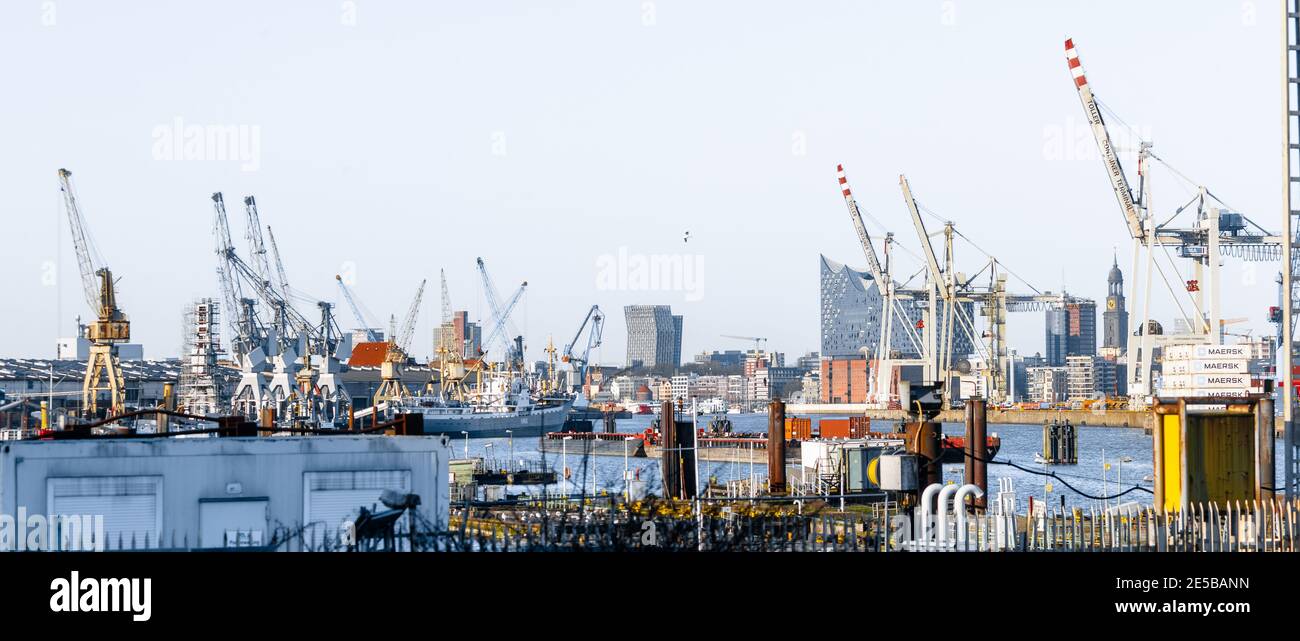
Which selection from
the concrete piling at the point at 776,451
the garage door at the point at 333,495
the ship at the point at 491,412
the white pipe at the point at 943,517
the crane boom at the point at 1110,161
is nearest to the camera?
the white pipe at the point at 943,517

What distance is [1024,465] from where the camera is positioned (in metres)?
100

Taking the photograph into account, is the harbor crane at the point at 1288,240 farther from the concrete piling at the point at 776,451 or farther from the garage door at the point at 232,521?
the concrete piling at the point at 776,451

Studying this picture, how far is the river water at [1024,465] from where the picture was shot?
6400cm

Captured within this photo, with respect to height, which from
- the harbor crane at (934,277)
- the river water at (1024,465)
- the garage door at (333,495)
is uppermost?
the harbor crane at (934,277)

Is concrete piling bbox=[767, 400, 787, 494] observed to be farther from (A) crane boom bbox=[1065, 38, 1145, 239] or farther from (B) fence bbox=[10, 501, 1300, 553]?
(A) crane boom bbox=[1065, 38, 1145, 239]

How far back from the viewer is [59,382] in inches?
6280

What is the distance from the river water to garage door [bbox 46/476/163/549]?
573 inches

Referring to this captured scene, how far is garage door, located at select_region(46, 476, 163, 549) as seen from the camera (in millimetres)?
17625

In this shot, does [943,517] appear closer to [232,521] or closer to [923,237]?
[232,521]

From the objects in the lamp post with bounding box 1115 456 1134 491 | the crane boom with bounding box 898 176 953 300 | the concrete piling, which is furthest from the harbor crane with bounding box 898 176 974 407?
the concrete piling

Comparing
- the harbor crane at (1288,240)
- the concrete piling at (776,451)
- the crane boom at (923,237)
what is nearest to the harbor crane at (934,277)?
the crane boom at (923,237)

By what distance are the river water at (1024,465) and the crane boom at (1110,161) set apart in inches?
758

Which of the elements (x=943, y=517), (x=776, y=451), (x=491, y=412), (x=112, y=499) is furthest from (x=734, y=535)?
(x=491, y=412)
